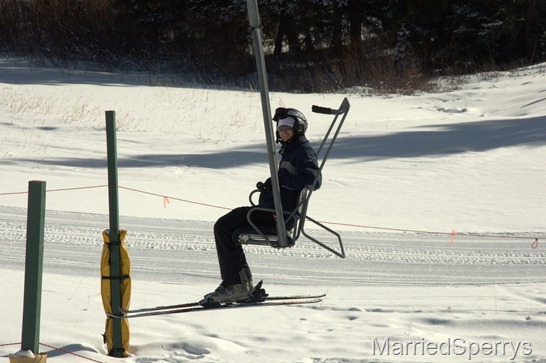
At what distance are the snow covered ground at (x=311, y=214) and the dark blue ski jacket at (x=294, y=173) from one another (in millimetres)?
1214

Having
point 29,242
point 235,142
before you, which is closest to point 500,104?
point 235,142

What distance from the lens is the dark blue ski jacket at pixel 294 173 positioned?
5.89 meters

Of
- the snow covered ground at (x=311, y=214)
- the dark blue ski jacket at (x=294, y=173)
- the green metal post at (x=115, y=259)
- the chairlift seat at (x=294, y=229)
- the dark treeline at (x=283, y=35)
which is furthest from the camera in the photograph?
the dark treeline at (x=283, y=35)

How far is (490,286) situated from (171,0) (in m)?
33.4

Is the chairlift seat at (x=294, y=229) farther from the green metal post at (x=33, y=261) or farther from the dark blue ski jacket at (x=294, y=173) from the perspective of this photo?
the green metal post at (x=33, y=261)

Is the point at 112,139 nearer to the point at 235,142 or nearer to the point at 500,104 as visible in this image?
the point at 235,142

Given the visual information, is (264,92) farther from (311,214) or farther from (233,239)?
(311,214)

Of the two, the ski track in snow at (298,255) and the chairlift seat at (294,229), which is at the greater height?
the chairlift seat at (294,229)

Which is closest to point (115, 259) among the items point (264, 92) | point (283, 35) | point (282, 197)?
point (282, 197)

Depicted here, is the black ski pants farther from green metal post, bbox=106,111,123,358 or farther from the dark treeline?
the dark treeline

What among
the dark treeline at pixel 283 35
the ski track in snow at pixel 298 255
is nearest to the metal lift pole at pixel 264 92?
the ski track in snow at pixel 298 255

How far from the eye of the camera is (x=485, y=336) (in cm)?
654

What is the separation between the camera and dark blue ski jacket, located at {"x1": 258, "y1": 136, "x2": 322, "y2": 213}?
589 centimetres

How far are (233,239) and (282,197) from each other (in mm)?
548
